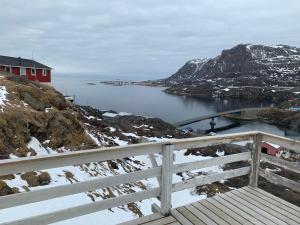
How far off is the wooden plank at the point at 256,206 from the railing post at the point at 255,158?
1.55 ft

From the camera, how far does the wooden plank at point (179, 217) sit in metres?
4.28

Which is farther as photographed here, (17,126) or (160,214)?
(17,126)

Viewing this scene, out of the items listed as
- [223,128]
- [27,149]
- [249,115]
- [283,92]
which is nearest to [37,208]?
[27,149]

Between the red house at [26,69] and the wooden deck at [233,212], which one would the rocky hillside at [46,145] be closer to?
the wooden deck at [233,212]

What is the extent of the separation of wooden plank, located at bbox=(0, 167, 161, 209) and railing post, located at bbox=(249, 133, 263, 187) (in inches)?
88.9

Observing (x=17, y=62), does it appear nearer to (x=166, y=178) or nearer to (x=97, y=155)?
(x=166, y=178)

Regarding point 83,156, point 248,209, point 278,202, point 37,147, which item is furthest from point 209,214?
point 37,147

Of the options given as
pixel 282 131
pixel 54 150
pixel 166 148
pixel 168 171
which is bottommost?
pixel 282 131

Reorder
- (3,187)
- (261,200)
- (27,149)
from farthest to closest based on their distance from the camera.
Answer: (27,149), (3,187), (261,200)

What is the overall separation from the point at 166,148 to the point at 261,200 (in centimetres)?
207

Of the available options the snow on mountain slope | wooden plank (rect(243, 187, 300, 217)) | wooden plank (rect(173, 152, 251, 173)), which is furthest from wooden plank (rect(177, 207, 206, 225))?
the snow on mountain slope

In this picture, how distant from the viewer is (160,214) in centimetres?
447

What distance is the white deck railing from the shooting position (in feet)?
10.7

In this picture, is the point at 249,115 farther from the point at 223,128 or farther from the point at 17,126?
the point at 17,126
